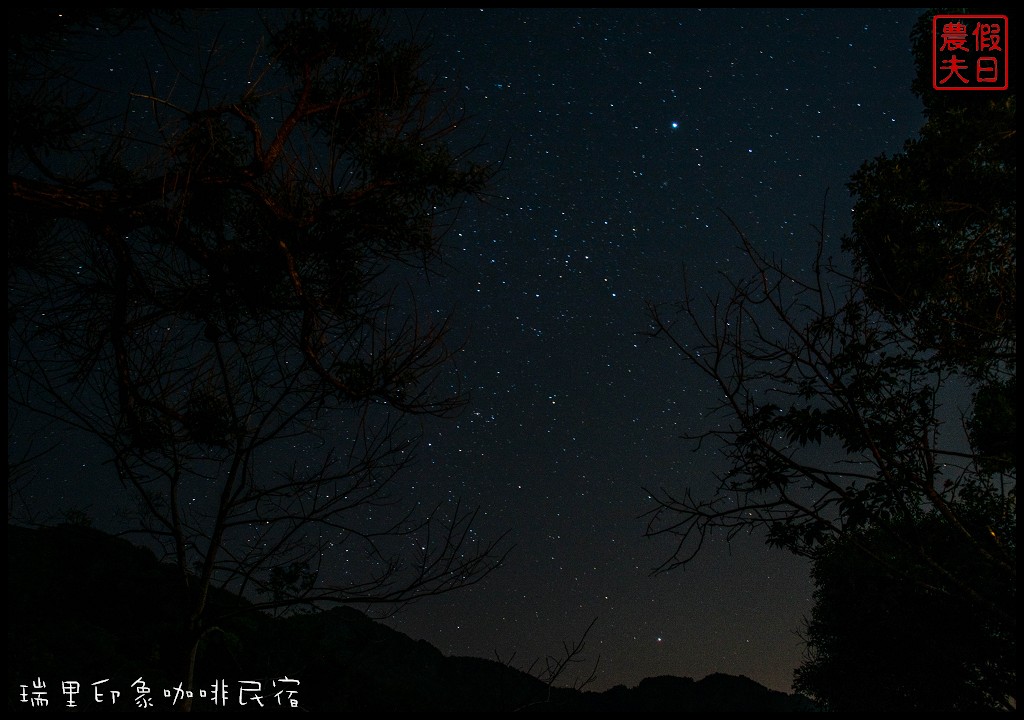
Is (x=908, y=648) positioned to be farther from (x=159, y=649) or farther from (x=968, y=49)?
(x=159, y=649)

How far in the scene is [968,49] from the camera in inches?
194

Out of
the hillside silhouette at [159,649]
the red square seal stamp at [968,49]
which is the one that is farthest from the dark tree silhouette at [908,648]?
the red square seal stamp at [968,49]

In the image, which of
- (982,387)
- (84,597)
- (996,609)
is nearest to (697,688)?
(982,387)

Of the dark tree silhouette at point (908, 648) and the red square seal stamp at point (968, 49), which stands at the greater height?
the red square seal stamp at point (968, 49)

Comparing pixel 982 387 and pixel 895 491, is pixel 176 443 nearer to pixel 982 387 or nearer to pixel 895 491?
pixel 895 491

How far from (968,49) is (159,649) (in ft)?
34.9


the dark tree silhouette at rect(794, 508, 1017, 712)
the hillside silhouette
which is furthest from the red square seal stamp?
the dark tree silhouette at rect(794, 508, 1017, 712)

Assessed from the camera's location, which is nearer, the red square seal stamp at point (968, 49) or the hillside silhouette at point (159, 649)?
the hillside silhouette at point (159, 649)

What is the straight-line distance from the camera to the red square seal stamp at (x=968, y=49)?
4.77 m

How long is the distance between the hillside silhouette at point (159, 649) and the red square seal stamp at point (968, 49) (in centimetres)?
508

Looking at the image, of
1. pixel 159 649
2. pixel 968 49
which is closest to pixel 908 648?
pixel 968 49

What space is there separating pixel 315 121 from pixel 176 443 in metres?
3.11

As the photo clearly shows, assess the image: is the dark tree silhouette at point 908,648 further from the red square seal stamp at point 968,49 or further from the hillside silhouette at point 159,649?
the red square seal stamp at point 968,49

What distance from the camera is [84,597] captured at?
1065 cm
